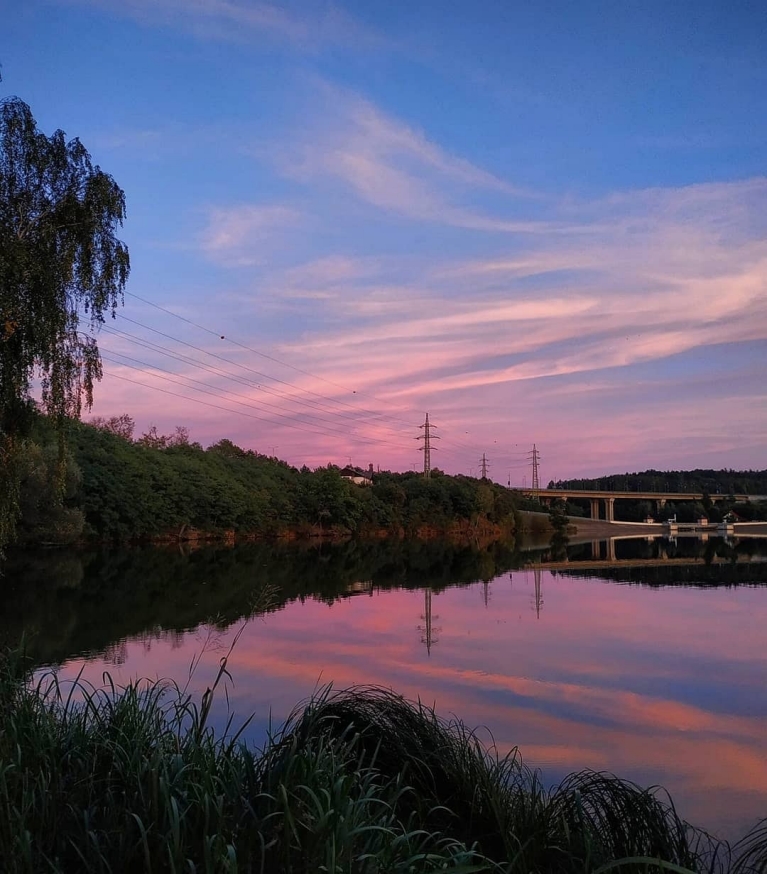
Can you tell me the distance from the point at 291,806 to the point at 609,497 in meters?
133

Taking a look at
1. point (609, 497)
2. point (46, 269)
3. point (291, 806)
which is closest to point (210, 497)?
point (46, 269)

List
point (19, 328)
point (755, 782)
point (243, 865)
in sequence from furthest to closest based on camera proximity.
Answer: point (19, 328) < point (755, 782) < point (243, 865)

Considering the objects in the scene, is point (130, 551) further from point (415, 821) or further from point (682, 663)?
point (415, 821)

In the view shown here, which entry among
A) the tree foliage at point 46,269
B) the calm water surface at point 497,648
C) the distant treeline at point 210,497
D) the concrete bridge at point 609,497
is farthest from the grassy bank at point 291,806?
the concrete bridge at point 609,497

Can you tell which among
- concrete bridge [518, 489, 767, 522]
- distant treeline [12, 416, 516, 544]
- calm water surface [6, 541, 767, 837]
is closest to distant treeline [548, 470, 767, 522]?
concrete bridge [518, 489, 767, 522]

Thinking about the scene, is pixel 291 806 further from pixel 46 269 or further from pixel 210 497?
pixel 210 497

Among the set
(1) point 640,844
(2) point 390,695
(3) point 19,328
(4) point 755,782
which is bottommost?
(4) point 755,782

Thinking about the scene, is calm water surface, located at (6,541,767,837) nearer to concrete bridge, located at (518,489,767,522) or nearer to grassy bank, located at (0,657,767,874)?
grassy bank, located at (0,657,767,874)

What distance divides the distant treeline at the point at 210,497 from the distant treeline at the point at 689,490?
52.4 m

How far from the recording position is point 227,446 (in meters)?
104

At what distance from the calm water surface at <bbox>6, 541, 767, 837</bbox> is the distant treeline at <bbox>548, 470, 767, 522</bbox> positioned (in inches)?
4277

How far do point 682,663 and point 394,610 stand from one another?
10.5m

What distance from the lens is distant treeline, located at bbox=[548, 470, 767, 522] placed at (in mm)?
142125

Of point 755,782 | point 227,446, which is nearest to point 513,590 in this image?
point 755,782
